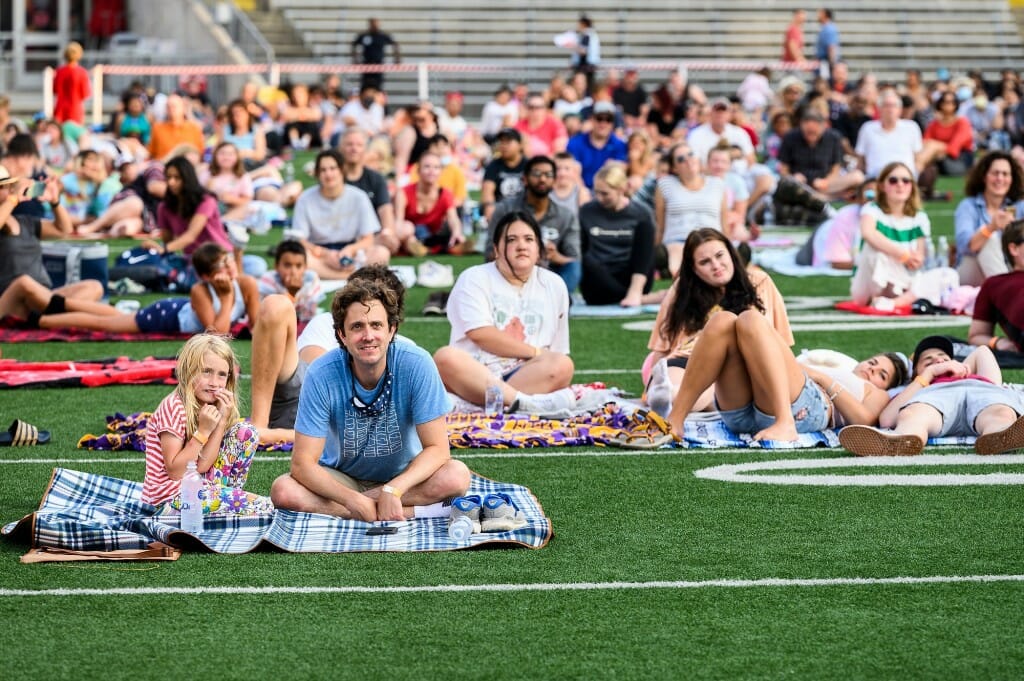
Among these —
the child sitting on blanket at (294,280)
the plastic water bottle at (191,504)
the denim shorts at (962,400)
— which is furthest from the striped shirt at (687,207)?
the plastic water bottle at (191,504)

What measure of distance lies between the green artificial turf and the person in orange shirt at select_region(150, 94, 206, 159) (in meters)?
16.5

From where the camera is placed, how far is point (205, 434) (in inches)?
261

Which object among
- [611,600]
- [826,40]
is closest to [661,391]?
[611,600]

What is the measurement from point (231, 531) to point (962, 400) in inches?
151

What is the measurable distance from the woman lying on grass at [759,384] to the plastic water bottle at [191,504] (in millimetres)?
2817

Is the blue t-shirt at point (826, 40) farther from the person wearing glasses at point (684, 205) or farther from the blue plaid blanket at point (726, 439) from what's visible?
the blue plaid blanket at point (726, 439)

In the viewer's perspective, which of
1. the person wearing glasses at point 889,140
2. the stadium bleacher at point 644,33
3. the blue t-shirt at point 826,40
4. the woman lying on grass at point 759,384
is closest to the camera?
the woman lying on grass at point 759,384

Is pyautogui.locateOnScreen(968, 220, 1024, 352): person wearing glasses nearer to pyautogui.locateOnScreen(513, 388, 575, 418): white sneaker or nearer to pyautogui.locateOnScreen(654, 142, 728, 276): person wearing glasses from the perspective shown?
pyautogui.locateOnScreen(513, 388, 575, 418): white sneaker

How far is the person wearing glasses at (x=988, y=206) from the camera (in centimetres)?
1299

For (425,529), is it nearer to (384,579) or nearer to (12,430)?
(384,579)

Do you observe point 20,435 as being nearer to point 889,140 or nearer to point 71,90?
point 889,140

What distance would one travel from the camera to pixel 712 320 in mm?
8219

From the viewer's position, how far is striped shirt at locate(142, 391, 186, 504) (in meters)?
6.61

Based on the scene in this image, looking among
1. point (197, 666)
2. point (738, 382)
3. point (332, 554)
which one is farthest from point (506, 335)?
point (197, 666)
